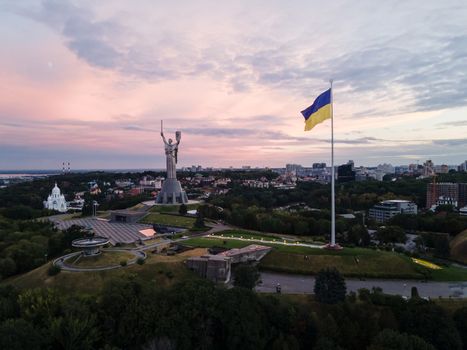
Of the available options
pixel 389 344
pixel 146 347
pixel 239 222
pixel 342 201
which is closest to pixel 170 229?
pixel 239 222

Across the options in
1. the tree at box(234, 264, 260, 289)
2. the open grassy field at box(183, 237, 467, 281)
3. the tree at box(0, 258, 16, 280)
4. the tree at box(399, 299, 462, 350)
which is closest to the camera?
the tree at box(399, 299, 462, 350)

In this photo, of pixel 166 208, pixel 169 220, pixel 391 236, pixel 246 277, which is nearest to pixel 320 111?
pixel 246 277

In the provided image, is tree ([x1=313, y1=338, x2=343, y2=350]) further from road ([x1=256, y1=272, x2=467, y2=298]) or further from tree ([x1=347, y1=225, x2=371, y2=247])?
tree ([x1=347, y1=225, x2=371, y2=247])

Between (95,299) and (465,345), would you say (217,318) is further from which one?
(465,345)

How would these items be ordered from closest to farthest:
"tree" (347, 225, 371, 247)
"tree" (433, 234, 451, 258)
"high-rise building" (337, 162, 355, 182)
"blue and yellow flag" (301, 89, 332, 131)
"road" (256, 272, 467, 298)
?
"road" (256, 272, 467, 298), "blue and yellow flag" (301, 89, 332, 131), "tree" (433, 234, 451, 258), "tree" (347, 225, 371, 247), "high-rise building" (337, 162, 355, 182)

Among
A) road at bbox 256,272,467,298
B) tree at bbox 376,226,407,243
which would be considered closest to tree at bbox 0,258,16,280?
road at bbox 256,272,467,298

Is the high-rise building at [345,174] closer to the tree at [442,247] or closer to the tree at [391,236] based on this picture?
the tree at [391,236]
